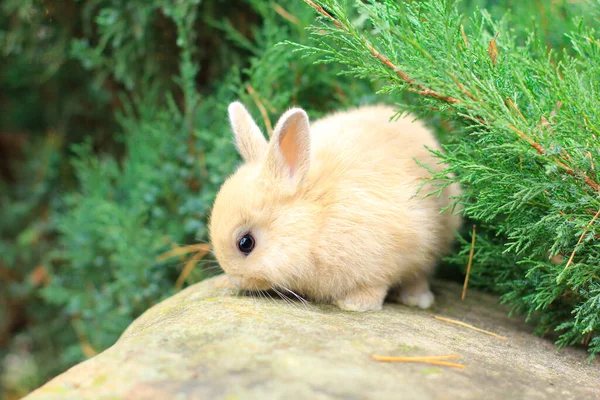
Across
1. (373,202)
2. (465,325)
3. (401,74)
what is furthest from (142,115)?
(465,325)

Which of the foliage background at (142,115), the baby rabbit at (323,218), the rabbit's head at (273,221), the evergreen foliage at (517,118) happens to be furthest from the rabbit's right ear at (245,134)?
the evergreen foliage at (517,118)

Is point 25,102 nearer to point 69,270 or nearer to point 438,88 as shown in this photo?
point 69,270

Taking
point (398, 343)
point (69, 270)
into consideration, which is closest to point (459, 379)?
point (398, 343)

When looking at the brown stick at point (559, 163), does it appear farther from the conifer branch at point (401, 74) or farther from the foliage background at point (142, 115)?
the foliage background at point (142, 115)

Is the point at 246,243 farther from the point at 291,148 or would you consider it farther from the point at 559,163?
the point at 559,163

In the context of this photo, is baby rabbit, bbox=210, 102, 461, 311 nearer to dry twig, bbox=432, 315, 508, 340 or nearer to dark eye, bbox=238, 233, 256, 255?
dark eye, bbox=238, 233, 256, 255

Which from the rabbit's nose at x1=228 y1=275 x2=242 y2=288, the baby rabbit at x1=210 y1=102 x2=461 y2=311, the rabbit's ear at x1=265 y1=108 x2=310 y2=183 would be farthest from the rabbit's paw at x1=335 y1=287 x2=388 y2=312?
the rabbit's ear at x1=265 y1=108 x2=310 y2=183
